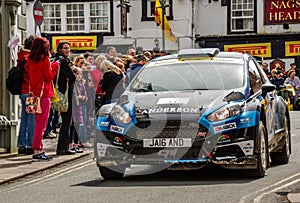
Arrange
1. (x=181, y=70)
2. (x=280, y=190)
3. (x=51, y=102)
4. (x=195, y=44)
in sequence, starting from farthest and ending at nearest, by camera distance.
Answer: (x=195, y=44), (x=51, y=102), (x=181, y=70), (x=280, y=190)

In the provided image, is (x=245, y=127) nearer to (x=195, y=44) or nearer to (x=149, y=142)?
(x=149, y=142)

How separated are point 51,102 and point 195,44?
29950 mm

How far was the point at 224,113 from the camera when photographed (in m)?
10.2

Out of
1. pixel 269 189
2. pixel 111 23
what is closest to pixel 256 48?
pixel 111 23

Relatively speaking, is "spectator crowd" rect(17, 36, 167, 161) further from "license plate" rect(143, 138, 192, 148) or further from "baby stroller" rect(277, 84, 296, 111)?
"baby stroller" rect(277, 84, 296, 111)

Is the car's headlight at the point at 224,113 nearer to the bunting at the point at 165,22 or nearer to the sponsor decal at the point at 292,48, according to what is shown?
the bunting at the point at 165,22

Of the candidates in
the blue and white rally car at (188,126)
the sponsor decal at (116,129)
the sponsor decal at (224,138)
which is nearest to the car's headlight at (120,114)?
the blue and white rally car at (188,126)

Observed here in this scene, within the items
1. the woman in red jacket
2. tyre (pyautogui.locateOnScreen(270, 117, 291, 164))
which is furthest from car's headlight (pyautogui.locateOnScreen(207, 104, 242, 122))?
the woman in red jacket

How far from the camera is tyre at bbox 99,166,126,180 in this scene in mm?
10617

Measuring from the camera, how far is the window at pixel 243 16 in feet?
145

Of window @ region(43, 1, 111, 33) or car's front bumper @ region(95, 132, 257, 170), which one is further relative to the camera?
window @ region(43, 1, 111, 33)

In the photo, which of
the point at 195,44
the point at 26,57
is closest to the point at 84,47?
the point at 195,44

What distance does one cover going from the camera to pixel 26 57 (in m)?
14.3

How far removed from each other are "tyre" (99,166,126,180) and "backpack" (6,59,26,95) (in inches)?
158
